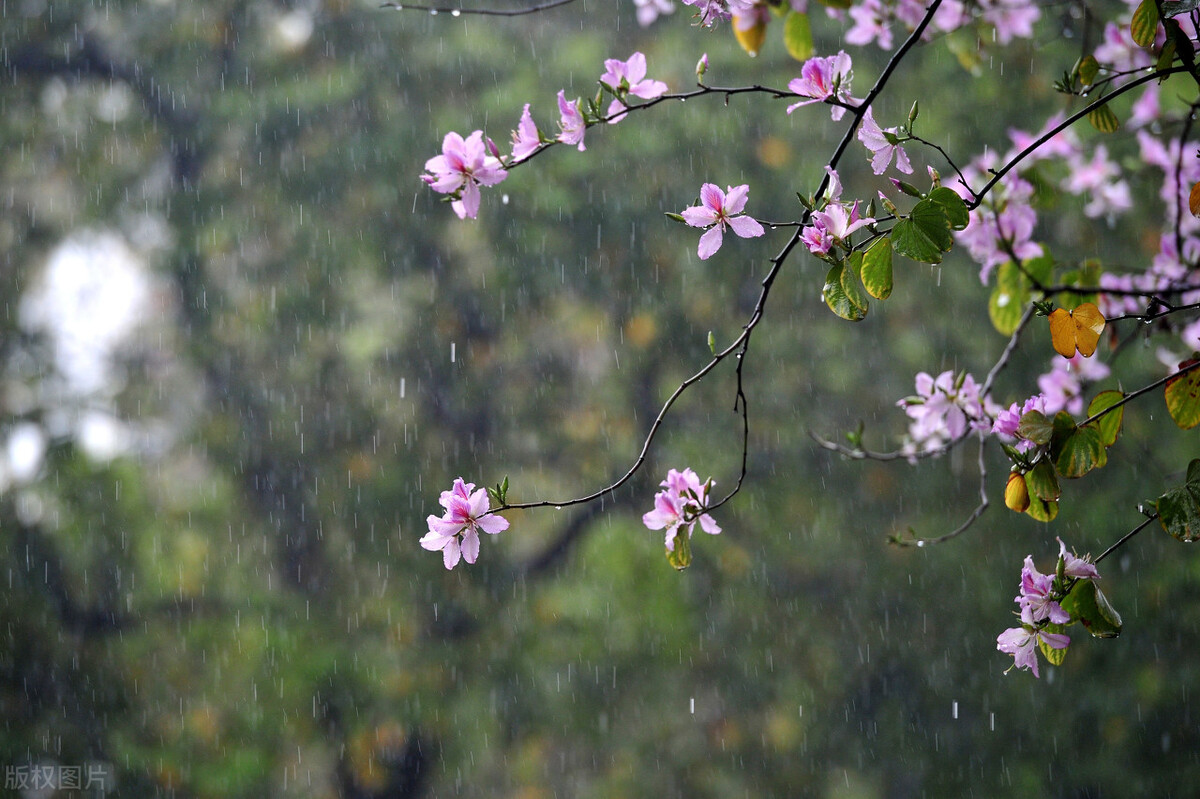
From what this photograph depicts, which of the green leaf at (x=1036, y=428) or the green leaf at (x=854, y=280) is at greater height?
the green leaf at (x=854, y=280)

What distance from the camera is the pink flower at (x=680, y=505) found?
38.8 inches

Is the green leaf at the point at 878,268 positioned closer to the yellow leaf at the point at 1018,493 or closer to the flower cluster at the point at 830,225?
→ the flower cluster at the point at 830,225

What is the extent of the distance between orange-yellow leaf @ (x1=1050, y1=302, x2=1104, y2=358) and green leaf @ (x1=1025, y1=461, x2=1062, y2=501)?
13 centimetres

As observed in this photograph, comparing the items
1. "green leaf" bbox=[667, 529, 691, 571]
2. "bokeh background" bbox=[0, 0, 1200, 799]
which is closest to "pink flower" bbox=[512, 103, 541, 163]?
"green leaf" bbox=[667, 529, 691, 571]

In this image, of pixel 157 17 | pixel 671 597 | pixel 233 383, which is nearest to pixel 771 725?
pixel 671 597

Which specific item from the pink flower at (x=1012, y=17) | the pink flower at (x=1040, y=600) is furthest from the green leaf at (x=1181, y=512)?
the pink flower at (x=1012, y=17)

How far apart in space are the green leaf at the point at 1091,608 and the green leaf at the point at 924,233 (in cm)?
30

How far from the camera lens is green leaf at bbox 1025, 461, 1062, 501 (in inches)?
33.1

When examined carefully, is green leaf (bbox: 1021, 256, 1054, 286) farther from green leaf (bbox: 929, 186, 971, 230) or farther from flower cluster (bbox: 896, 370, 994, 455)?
green leaf (bbox: 929, 186, 971, 230)

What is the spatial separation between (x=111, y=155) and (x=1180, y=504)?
451cm

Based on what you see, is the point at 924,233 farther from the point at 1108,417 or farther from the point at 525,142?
the point at 525,142

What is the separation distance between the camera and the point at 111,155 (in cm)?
431

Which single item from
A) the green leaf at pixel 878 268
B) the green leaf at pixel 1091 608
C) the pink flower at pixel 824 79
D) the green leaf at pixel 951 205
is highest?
the pink flower at pixel 824 79

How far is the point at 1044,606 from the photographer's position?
2.85 ft
